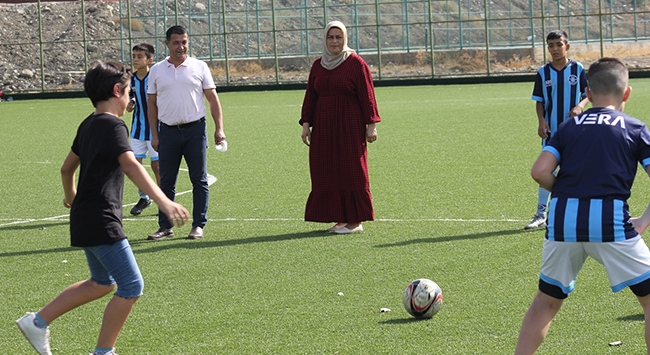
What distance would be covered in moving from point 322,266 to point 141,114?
465cm

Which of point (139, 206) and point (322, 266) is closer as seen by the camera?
point (322, 266)

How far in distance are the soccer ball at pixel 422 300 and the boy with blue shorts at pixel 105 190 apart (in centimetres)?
184

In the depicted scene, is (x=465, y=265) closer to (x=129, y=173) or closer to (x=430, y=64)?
(x=129, y=173)

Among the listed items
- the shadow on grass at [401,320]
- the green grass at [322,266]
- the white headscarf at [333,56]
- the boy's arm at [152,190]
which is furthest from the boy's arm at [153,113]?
the boy's arm at [152,190]

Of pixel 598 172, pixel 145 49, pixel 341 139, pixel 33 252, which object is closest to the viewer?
pixel 598 172

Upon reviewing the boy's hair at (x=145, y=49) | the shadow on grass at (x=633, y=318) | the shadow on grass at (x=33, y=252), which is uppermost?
the boy's hair at (x=145, y=49)

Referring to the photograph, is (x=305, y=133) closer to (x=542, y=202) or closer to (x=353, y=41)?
(x=542, y=202)

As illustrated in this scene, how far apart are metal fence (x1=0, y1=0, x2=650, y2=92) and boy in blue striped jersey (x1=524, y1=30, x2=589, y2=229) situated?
26.1m

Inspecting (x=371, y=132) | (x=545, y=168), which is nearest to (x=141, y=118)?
(x=371, y=132)

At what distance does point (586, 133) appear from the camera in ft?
15.7

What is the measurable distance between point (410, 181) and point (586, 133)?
8.75 meters

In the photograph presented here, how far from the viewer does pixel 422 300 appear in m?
6.52

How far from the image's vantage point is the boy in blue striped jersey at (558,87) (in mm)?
9484

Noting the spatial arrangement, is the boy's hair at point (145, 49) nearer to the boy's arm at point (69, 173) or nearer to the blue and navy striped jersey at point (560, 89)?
the blue and navy striped jersey at point (560, 89)
